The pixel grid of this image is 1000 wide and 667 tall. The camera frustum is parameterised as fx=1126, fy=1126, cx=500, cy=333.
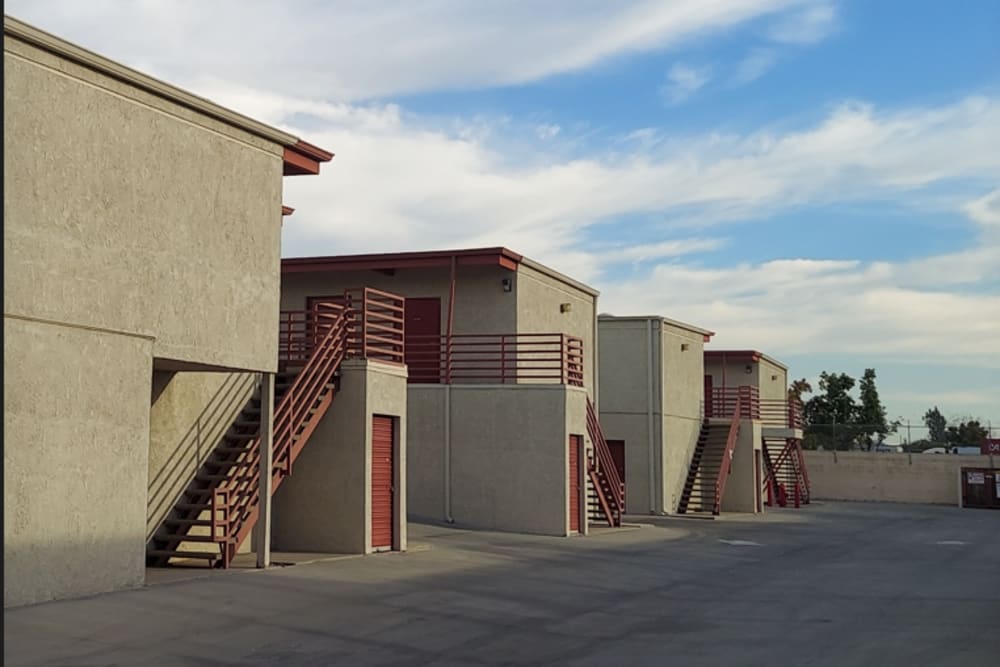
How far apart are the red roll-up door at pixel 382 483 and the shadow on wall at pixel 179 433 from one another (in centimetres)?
241

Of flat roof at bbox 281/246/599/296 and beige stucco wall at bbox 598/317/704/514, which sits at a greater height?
flat roof at bbox 281/246/599/296

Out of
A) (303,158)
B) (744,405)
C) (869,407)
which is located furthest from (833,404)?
(303,158)

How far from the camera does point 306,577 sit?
47.7 ft

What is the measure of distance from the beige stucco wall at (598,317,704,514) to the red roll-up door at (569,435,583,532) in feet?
32.3

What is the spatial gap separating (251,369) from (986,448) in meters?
42.4

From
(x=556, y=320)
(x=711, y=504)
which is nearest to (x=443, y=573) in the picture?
(x=556, y=320)

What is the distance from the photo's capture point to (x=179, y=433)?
54.1 feet

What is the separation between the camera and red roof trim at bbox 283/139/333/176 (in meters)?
16.6

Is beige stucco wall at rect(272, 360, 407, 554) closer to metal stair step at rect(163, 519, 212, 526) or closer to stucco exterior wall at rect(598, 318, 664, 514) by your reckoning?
metal stair step at rect(163, 519, 212, 526)

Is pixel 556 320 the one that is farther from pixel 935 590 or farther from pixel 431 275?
pixel 935 590

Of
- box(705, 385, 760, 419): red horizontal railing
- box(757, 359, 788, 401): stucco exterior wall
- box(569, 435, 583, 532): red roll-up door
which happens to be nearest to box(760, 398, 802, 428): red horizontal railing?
box(757, 359, 788, 401): stucco exterior wall

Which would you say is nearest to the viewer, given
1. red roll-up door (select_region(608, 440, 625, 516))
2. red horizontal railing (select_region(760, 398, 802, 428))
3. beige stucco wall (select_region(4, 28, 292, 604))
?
beige stucco wall (select_region(4, 28, 292, 604))

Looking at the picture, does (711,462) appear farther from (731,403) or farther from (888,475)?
(888,475)

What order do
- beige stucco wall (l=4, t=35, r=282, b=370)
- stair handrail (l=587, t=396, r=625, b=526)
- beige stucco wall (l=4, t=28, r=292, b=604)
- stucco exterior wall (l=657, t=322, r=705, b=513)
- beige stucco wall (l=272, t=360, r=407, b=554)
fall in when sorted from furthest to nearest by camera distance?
stucco exterior wall (l=657, t=322, r=705, b=513) < stair handrail (l=587, t=396, r=625, b=526) < beige stucco wall (l=272, t=360, r=407, b=554) < beige stucco wall (l=4, t=35, r=282, b=370) < beige stucco wall (l=4, t=28, r=292, b=604)
